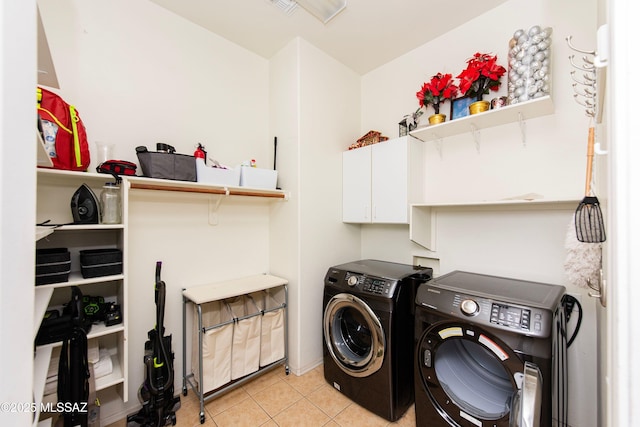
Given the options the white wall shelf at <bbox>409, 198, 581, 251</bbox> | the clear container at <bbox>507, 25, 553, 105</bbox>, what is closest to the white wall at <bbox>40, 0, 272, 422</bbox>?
the white wall shelf at <bbox>409, 198, 581, 251</bbox>

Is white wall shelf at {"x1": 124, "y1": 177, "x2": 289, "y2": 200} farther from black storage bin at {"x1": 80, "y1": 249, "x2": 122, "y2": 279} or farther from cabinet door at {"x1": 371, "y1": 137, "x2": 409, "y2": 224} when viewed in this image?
cabinet door at {"x1": 371, "y1": 137, "x2": 409, "y2": 224}

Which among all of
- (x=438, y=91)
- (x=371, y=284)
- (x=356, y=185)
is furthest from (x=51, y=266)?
(x=438, y=91)

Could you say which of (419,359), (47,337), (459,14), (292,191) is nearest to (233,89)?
(292,191)

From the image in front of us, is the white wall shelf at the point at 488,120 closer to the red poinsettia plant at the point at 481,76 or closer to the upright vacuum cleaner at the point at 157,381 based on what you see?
the red poinsettia plant at the point at 481,76

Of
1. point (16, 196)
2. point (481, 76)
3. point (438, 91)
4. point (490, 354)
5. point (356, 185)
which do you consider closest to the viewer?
point (16, 196)

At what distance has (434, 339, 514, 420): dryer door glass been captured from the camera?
4.41ft

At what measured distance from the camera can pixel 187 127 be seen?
2084 millimetres

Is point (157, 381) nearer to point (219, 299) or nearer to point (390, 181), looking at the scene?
point (219, 299)

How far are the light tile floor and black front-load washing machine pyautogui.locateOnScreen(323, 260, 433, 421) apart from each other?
7 cm

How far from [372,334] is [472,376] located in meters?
0.62

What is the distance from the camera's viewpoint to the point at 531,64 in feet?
5.19

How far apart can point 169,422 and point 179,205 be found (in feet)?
4.92

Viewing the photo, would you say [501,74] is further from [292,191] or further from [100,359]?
[100,359]

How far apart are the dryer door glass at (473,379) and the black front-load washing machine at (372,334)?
0.33m
